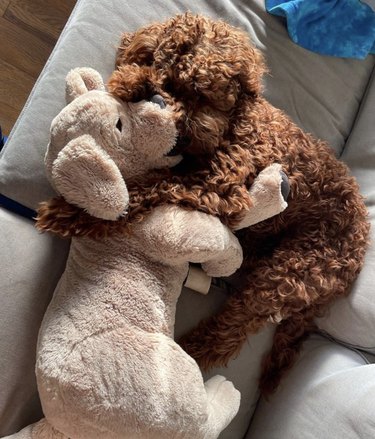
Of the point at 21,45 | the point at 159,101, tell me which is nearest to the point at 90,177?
the point at 159,101

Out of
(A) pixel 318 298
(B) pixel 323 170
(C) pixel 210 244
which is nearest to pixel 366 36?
(B) pixel 323 170

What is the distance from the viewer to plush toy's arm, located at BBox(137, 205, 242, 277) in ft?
2.89

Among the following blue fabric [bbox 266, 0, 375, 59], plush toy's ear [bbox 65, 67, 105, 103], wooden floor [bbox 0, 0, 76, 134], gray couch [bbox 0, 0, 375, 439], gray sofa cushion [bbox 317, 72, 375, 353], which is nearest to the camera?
plush toy's ear [bbox 65, 67, 105, 103]

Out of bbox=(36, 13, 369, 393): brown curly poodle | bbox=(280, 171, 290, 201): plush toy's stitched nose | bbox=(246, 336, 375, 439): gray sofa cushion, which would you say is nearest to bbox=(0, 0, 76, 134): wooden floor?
bbox=(36, 13, 369, 393): brown curly poodle

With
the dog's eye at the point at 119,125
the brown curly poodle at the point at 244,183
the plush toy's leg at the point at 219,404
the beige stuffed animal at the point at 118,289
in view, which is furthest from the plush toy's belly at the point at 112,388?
the dog's eye at the point at 119,125

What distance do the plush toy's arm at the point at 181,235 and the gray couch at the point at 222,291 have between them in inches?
10.2

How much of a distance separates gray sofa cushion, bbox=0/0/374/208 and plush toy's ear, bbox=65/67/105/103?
0.53ft

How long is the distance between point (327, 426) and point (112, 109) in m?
0.79

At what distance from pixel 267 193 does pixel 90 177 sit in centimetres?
32

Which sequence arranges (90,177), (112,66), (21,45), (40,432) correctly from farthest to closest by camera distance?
(21,45) → (112,66) → (40,432) → (90,177)

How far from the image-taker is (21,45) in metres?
1.61

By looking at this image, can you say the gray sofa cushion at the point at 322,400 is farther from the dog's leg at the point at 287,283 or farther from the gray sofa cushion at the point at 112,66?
the gray sofa cushion at the point at 112,66

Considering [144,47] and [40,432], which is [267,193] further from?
[40,432]

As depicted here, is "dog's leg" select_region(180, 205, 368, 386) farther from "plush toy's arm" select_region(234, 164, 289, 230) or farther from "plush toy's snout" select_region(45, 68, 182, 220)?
"plush toy's snout" select_region(45, 68, 182, 220)
